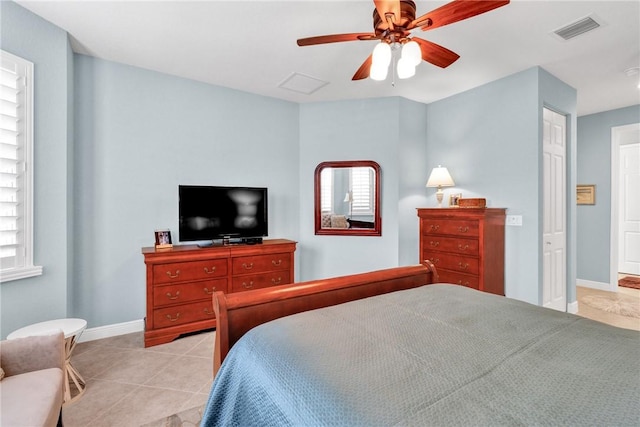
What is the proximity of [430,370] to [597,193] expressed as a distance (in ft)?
18.2

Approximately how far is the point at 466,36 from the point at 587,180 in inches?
154

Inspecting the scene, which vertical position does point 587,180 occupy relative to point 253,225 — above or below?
above

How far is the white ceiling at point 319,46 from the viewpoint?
2.26 m

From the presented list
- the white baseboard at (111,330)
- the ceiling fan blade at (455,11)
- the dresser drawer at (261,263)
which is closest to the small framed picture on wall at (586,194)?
the ceiling fan blade at (455,11)

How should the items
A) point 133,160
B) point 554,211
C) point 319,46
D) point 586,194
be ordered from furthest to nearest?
1. point 586,194
2. point 554,211
3. point 133,160
4. point 319,46

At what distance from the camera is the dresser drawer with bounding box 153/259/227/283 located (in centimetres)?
288

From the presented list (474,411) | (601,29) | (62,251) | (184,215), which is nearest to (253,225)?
(184,215)

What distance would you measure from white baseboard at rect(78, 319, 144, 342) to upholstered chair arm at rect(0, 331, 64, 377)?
163 centimetres

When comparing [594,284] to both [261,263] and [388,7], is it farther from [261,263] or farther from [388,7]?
[388,7]

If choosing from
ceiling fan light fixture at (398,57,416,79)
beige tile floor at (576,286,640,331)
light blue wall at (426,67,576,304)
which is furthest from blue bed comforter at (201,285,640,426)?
beige tile floor at (576,286,640,331)

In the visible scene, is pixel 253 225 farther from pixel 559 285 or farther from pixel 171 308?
pixel 559 285

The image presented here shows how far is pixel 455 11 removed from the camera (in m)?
1.65

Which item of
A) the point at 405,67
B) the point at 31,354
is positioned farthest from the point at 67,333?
the point at 405,67

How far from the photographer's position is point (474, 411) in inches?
30.5
